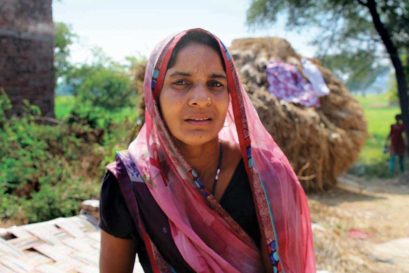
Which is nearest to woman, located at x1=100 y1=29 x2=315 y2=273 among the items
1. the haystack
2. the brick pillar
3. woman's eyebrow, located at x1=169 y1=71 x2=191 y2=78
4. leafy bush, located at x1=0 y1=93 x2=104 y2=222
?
woman's eyebrow, located at x1=169 y1=71 x2=191 y2=78

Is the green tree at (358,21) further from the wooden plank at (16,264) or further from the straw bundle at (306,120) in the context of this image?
the wooden plank at (16,264)

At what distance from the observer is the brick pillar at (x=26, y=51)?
6.34 metres

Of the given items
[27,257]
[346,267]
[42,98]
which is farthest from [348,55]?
[27,257]

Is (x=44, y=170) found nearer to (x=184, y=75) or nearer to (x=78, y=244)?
(x=78, y=244)

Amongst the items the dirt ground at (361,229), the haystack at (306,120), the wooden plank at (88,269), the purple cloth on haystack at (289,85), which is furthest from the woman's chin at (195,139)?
the purple cloth on haystack at (289,85)

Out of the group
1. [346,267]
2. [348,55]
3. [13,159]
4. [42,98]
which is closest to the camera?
[346,267]

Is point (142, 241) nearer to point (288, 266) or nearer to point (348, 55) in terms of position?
point (288, 266)

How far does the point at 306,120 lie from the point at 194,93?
5314 millimetres

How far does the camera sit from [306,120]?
255 inches

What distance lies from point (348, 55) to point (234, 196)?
966 cm

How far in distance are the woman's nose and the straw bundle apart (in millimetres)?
4776

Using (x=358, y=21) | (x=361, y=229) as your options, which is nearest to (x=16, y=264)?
(x=361, y=229)

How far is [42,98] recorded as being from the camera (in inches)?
276

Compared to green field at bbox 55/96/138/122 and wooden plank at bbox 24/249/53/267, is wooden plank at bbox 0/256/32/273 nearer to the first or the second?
wooden plank at bbox 24/249/53/267
